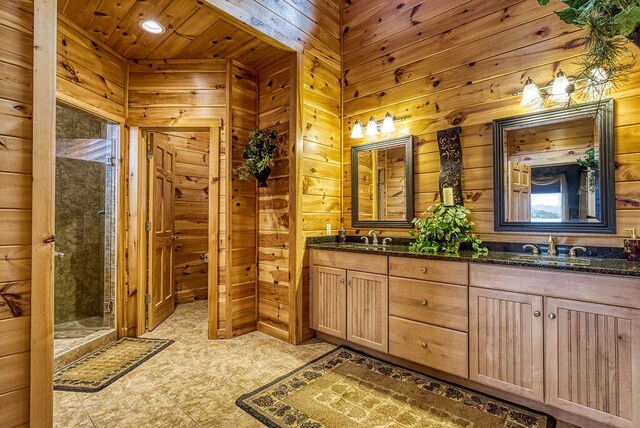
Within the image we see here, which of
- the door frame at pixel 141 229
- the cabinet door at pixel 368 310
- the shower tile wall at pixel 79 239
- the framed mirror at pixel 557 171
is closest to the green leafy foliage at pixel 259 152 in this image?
the door frame at pixel 141 229

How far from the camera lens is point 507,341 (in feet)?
6.25

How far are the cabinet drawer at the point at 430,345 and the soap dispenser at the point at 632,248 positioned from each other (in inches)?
42.3

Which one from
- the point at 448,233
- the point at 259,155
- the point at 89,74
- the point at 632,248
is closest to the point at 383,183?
the point at 448,233

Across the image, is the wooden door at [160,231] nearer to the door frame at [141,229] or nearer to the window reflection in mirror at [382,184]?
the door frame at [141,229]

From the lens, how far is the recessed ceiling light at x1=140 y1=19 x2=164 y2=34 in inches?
102

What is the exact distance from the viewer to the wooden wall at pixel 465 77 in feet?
6.94

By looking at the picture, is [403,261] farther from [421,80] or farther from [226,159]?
[226,159]

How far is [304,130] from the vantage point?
301 cm

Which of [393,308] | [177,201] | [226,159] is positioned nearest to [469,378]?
[393,308]

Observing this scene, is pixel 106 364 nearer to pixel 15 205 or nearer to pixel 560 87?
pixel 15 205

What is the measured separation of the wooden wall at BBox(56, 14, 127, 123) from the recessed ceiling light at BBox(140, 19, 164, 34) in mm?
537

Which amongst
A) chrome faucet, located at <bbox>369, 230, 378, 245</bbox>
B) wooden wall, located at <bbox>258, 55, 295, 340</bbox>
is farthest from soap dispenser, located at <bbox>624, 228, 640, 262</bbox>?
wooden wall, located at <bbox>258, 55, 295, 340</bbox>

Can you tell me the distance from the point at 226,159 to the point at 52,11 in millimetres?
1722

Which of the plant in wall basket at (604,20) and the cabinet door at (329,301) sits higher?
the plant in wall basket at (604,20)
